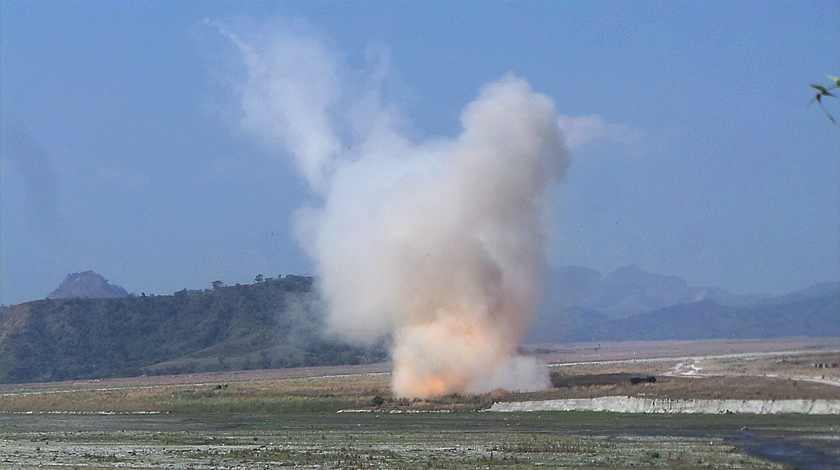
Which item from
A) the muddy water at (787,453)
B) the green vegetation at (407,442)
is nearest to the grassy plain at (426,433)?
the green vegetation at (407,442)

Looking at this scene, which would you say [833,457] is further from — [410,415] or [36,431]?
[36,431]

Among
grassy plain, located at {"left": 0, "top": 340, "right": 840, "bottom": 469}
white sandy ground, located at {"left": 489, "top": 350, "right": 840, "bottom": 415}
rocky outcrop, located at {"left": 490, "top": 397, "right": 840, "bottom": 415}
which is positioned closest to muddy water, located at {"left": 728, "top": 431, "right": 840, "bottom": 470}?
grassy plain, located at {"left": 0, "top": 340, "right": 840, "bottom": 469}

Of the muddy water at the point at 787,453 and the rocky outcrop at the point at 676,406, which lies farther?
the rocky outcrop at the point at 676,406

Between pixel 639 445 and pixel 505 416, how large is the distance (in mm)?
20212

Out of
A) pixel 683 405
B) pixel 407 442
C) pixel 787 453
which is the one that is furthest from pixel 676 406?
pixel 787 453

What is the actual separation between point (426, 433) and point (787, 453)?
72.4 ft

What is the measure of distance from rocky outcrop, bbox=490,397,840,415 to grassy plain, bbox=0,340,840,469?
763 mm

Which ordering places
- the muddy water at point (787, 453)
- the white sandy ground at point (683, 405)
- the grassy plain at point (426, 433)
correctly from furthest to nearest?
the white sandy ground at point (683, 405), the grassy plain at point (426, 433), the muddy water at point (787, 453)

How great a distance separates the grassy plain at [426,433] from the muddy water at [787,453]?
18 cm

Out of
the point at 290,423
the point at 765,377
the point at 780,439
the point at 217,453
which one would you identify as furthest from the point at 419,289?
the point at 780,439

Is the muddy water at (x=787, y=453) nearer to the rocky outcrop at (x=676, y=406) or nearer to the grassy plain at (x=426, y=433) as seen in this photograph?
the grassy plain at (x=426, y=433)

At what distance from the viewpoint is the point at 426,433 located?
54.1 m

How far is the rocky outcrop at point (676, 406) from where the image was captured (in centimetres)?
4872

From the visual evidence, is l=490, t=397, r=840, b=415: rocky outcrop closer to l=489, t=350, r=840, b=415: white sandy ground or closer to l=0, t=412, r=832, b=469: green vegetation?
l=489, t=350, r=840, b=415: white sandy ground
